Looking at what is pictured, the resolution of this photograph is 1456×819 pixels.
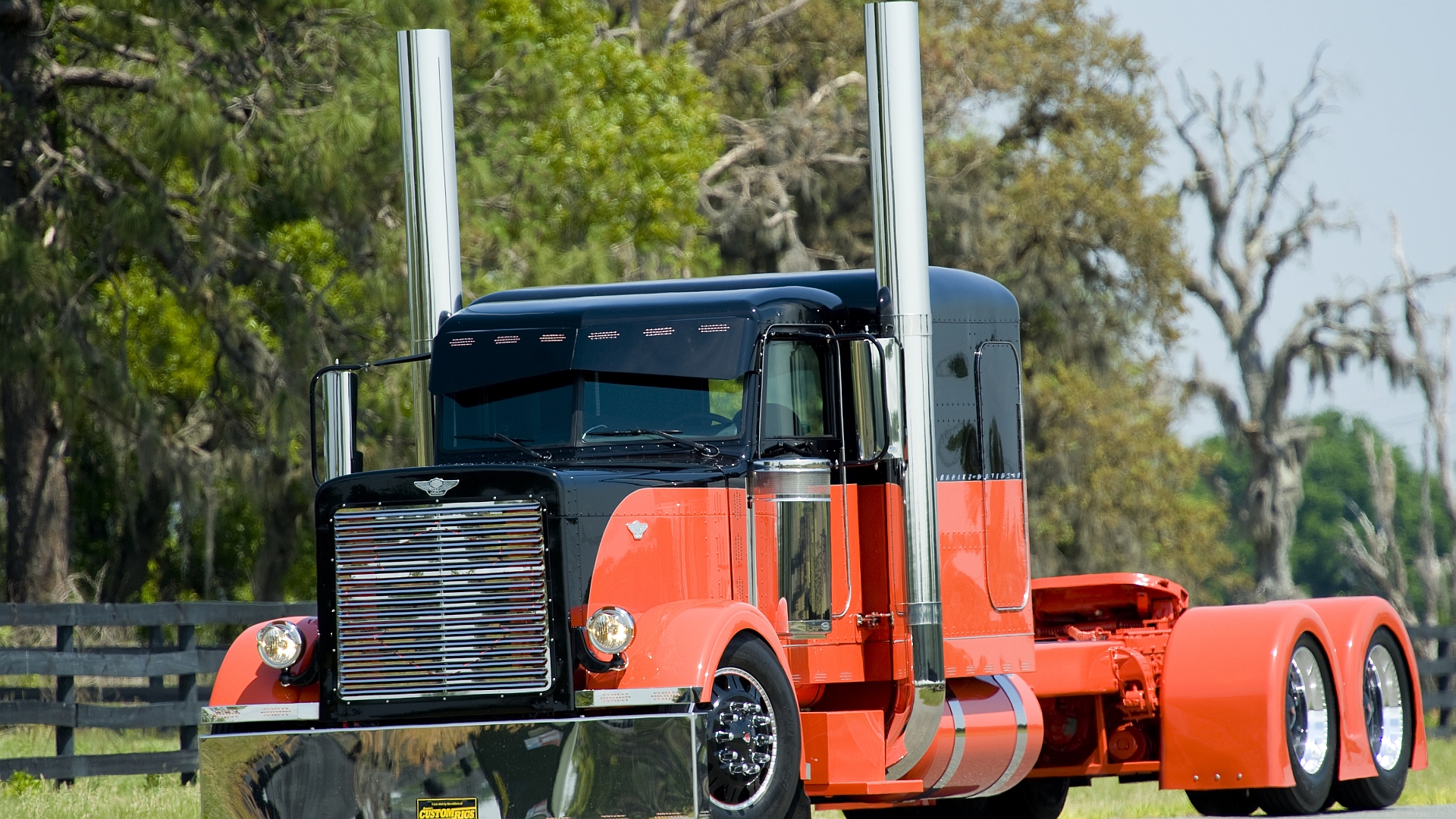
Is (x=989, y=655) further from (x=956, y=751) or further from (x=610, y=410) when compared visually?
(x=610, y=410)

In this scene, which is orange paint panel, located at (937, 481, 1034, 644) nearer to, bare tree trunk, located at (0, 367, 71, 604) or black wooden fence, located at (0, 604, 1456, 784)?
black wooden fence, located at (0, 604, 1456, 784)

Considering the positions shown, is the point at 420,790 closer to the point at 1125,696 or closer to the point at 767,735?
the point at 767,735

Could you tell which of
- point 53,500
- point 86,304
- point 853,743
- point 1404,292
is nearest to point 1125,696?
point 853,743

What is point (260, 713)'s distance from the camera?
764cm

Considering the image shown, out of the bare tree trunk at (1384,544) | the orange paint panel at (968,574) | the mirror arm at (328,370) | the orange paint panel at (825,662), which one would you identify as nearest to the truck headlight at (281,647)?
the mirror arm at (328,370)

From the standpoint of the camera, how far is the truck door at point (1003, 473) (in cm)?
976

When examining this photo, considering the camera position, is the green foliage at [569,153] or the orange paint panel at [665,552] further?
the green foliage at [569,153]

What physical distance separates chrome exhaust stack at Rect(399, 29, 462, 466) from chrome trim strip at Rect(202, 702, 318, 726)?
286 cm

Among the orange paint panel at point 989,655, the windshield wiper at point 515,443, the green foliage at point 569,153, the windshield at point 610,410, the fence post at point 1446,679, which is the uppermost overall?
the green foliage at point 569,153

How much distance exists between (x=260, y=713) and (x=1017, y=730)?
4.03 m

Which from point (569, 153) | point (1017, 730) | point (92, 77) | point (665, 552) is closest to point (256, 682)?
point (665, 552)

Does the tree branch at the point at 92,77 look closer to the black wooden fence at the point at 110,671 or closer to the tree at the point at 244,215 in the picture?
the tree at the point at 244,215

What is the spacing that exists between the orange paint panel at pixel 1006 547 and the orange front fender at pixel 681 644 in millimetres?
2364

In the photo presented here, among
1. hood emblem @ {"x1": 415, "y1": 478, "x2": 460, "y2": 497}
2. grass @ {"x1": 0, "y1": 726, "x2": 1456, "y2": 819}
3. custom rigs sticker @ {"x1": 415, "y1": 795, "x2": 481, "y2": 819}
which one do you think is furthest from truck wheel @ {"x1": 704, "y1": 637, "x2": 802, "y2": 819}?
grass @ {"x1": 0, "y1": 726, "x2": 1456, "y2": 819}
